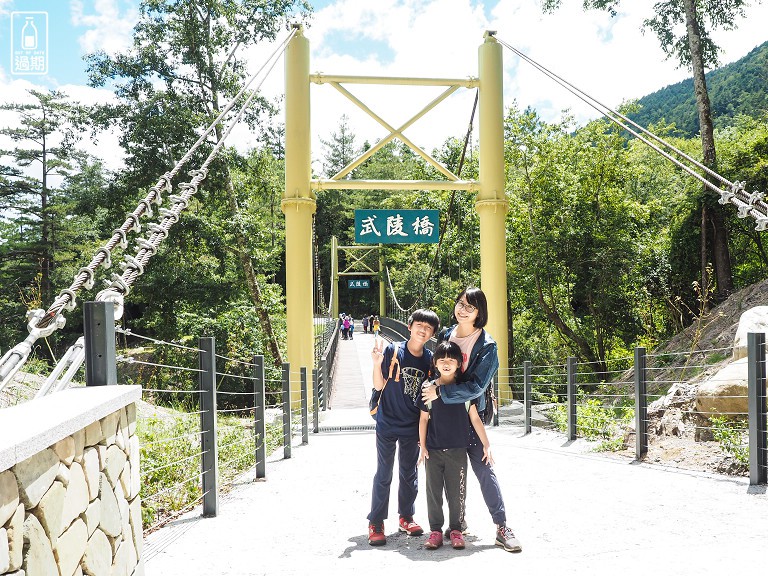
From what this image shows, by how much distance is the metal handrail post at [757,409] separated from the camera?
3953 millimetres

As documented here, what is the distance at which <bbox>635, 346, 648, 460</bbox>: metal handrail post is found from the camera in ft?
16.9

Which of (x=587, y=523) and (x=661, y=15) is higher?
(x=661, y=15)

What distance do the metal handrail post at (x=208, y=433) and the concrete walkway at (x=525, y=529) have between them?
106mm

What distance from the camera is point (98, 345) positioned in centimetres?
240

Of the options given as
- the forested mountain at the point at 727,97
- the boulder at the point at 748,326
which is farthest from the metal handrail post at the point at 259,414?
the forested mountain at the point at 727,97

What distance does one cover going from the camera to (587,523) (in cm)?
343

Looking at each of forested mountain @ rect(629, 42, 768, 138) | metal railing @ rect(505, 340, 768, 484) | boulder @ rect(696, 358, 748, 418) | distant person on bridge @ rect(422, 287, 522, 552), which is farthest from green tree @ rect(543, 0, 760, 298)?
forested mountain @ rect(629, 42, 768, 138)

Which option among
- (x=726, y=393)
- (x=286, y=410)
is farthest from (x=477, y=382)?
(x=286, y=410)

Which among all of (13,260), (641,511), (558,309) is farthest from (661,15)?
(13,260)

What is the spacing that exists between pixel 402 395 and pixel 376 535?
65 cm

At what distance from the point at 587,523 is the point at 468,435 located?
860 mm

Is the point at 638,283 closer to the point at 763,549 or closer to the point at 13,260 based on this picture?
the point at 763,549

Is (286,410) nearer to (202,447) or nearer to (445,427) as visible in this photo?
(202,447)

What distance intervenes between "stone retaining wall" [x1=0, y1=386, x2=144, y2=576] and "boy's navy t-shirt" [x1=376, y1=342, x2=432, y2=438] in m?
1.14
